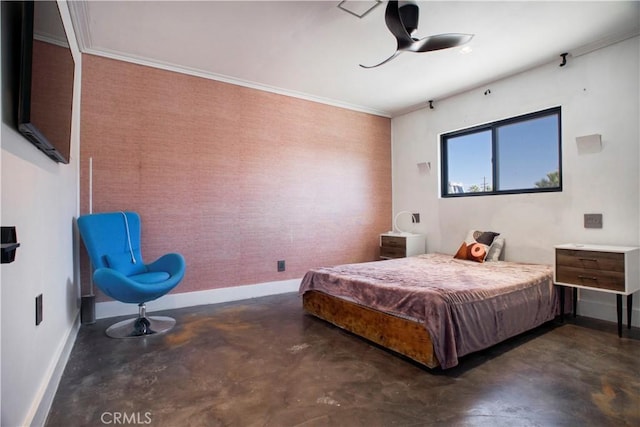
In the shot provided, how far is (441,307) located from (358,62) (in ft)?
8.81

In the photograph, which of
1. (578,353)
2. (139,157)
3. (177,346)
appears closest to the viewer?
(578,353)

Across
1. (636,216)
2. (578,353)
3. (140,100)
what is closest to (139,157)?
(140,100)

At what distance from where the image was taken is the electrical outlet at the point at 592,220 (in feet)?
10.5

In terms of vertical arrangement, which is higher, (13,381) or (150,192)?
(150,192)

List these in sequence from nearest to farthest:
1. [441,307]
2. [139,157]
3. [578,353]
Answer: [441,307]
[578,353]
[139,157]

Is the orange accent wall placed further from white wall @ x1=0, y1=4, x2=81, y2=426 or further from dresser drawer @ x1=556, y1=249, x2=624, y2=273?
dresser drawer @ x1=556, y1=249, x2=624, y2=273

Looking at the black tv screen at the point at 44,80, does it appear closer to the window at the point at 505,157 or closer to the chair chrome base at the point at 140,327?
the chair chrome base at the point at 140,327

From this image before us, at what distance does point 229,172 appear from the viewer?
402 cm

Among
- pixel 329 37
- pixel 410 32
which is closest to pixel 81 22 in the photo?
pixel 329 37

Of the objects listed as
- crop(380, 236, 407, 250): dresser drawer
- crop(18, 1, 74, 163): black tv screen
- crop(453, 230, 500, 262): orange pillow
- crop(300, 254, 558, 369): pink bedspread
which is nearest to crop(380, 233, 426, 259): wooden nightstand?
crop(380, 236, 407, 250): dresser drawer

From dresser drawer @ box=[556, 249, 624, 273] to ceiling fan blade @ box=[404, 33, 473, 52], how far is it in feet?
6.60

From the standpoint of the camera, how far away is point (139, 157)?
349cm

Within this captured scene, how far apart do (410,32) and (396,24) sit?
0.57ft

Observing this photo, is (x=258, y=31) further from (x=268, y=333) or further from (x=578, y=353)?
(x=578, y=353)
